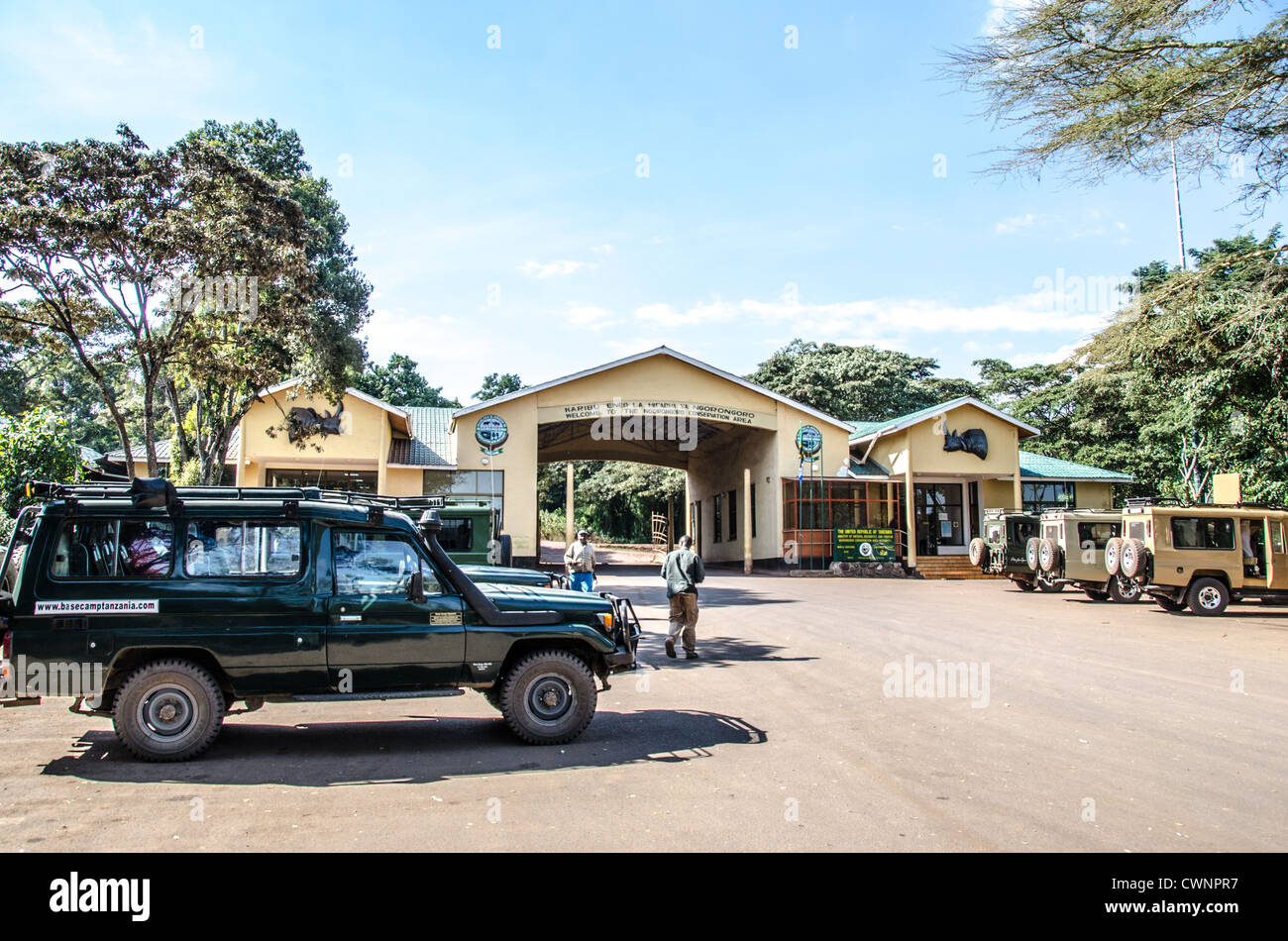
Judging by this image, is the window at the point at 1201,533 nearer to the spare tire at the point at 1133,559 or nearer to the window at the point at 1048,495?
the spare tire at the point at 1133,559

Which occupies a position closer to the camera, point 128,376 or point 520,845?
point 520,845

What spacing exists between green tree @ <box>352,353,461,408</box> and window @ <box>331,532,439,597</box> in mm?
59258

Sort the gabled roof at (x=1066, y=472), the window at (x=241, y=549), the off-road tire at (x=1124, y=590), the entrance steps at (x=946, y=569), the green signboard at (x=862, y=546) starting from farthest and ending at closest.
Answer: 1. the gabled roof at (x=1066, y=472)
2. the entrance steps at (x=946, y=569)
3. the green signboard at (x=862, y=546)
4. the off-road tire at (x=1124, y=590)
5. the window at (x=241, y=549)

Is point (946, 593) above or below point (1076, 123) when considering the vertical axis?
below

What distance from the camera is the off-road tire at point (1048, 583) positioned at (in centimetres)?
2216

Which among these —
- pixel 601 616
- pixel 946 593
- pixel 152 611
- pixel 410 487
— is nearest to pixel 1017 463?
pixel 946 593

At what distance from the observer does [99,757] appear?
263 inches

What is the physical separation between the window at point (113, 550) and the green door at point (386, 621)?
4.26ft

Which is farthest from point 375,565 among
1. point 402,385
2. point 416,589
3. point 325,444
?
point 402,385

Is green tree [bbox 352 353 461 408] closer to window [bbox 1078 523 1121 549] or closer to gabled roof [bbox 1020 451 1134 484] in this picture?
gabled roof [bbox 1020 451 1134 484]

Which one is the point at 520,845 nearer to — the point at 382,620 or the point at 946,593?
the point at 382,620

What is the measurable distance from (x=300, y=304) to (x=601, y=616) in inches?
452

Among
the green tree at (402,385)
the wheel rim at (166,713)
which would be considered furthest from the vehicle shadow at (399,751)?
the green tree at (402,385)

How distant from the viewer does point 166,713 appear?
6.50 m
